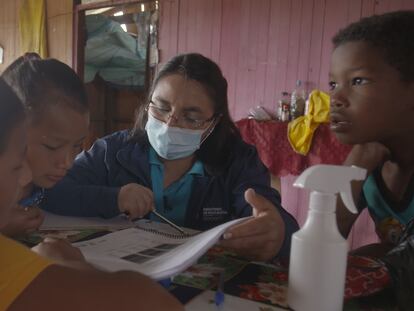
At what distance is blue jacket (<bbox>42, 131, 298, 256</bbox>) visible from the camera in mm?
1116

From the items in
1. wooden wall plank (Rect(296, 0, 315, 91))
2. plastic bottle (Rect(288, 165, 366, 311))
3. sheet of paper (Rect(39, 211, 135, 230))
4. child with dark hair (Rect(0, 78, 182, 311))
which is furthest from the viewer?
wooden wall plank (Rect(296, 0, 315, 91))

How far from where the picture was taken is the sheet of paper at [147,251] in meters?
0.60

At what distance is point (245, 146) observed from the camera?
1.31 meters

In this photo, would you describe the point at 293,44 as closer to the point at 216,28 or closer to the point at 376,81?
the point at 216,28

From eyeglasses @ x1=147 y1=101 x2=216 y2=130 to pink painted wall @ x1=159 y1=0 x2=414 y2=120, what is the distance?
5.35 ft

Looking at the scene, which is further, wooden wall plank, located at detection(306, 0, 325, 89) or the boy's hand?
wooden wall plank, located at detection(306, 0, 325, 89)

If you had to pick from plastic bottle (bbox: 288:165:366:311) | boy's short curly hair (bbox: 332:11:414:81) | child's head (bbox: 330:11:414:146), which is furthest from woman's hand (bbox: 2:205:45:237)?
boy's short curly hair (bbox: 332:11:414:81)

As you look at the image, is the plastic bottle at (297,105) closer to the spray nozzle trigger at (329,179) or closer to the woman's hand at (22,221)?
the woman's hand at (22,221)

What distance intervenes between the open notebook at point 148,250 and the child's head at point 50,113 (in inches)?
13.3

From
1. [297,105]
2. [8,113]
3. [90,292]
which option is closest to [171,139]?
[8,113]

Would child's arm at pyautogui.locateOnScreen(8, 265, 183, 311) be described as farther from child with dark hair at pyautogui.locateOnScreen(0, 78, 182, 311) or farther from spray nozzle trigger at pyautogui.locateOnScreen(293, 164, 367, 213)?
spray nozzle trigger at pyautogui.locateOnScreen(293, 164, 367, 213)

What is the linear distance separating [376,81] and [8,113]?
2.41 ft

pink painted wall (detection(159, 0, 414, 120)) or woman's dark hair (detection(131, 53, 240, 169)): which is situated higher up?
pink painted wall (detection(159, 0, 414, 120))

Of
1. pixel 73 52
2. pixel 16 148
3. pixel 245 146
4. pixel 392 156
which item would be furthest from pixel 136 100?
pixel 16 148
